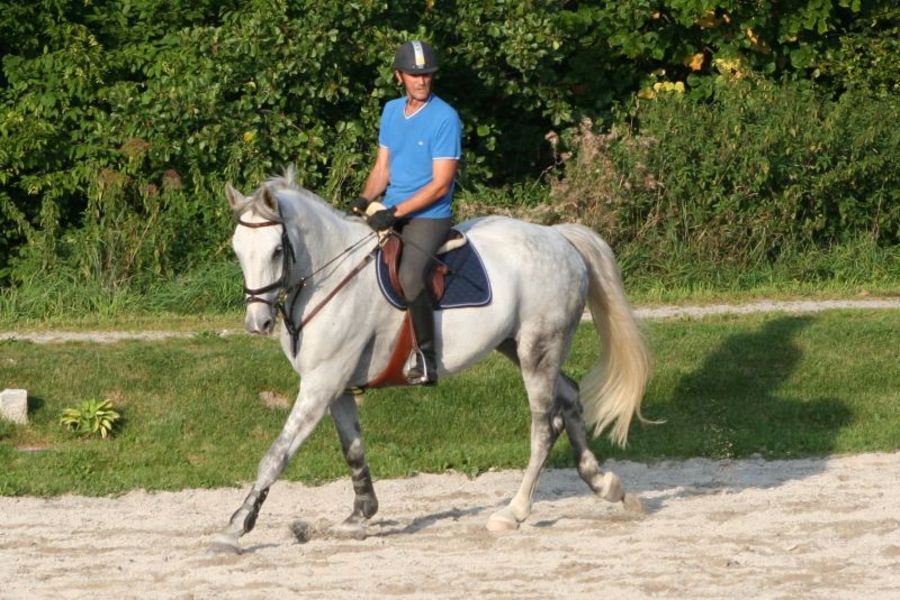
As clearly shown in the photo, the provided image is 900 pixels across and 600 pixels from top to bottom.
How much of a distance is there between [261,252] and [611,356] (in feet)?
9.52

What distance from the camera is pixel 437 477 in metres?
11.2

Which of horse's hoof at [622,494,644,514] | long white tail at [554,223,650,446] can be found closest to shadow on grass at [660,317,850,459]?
long white tail at [554,223,650,446]

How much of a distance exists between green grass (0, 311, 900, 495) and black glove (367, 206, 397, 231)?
2579 millimetres

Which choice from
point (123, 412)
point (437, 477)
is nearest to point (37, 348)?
point (123, 412)

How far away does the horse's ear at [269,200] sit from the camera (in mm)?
8422

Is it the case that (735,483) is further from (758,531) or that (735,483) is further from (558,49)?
(558,49)

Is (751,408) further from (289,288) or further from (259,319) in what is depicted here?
(259,319)

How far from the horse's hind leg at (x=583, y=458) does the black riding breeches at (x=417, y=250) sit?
52.3 inches

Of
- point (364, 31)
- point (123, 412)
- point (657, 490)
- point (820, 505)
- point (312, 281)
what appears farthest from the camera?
point (364, 31)

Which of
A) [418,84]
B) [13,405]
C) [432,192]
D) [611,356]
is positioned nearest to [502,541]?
[611,356]

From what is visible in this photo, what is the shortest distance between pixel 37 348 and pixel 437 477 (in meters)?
4.34

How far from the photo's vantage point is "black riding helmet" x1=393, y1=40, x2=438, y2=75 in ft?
29.8

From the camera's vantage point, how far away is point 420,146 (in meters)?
9.23

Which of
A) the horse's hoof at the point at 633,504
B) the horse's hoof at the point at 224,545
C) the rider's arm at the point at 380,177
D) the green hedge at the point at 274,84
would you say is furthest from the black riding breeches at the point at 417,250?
the green hedge at the point at 274,84
